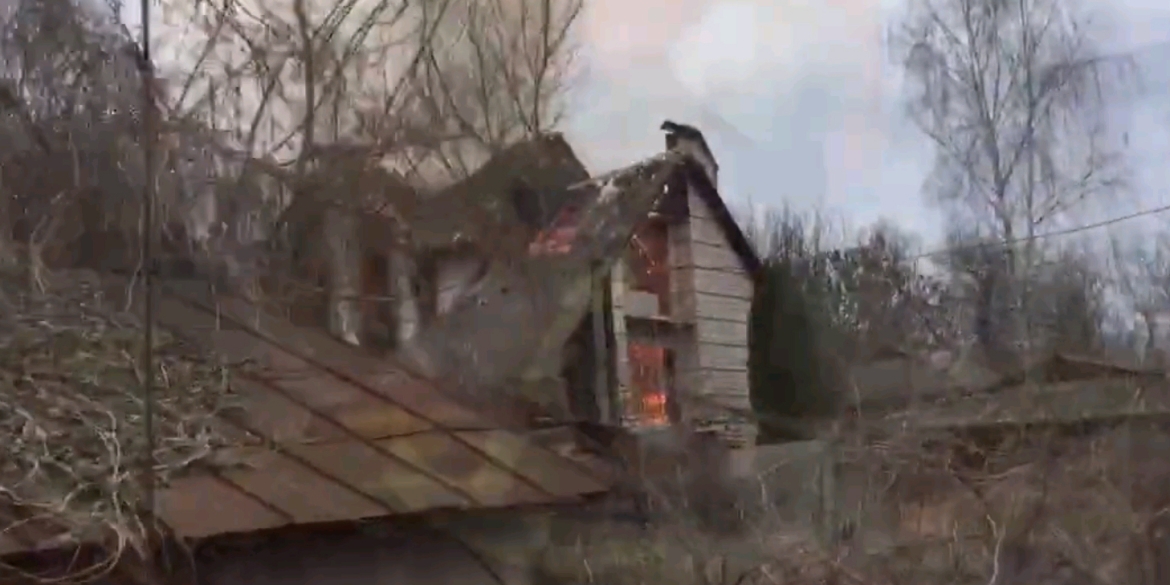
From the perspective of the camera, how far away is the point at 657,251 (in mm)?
2865

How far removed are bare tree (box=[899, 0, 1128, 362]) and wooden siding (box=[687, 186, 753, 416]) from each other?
590 mm

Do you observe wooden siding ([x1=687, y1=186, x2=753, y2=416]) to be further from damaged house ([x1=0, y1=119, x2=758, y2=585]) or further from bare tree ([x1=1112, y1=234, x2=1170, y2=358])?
bare tree ([x1=1112, y1=234, x2=1170, y2=358])

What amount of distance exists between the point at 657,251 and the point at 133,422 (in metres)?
1.37

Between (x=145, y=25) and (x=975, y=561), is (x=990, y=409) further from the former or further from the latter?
(x=145, y=25)

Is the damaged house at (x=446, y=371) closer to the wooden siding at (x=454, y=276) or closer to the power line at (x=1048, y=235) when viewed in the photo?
the wooden siding at (x=454, y=276)

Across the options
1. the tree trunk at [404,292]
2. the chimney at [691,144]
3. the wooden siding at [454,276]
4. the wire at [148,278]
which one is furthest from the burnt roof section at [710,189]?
the wire at [148,278]

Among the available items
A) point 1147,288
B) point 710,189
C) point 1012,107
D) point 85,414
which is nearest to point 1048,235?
point 1147,288

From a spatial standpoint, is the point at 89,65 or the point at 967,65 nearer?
the point at 89,65

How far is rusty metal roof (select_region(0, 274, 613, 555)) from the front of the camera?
5.67 ft

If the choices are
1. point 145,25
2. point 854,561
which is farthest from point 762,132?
point 145,25

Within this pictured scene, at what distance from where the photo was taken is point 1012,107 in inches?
125

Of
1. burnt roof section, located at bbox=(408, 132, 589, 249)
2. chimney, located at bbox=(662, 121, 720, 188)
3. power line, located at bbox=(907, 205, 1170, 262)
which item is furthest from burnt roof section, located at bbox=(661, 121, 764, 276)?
power line, located at bbox=(907, 205, 1170, 262)

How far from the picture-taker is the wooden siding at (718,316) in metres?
2.78

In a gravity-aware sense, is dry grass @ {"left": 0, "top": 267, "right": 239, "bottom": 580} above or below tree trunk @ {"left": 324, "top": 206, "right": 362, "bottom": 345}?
below
